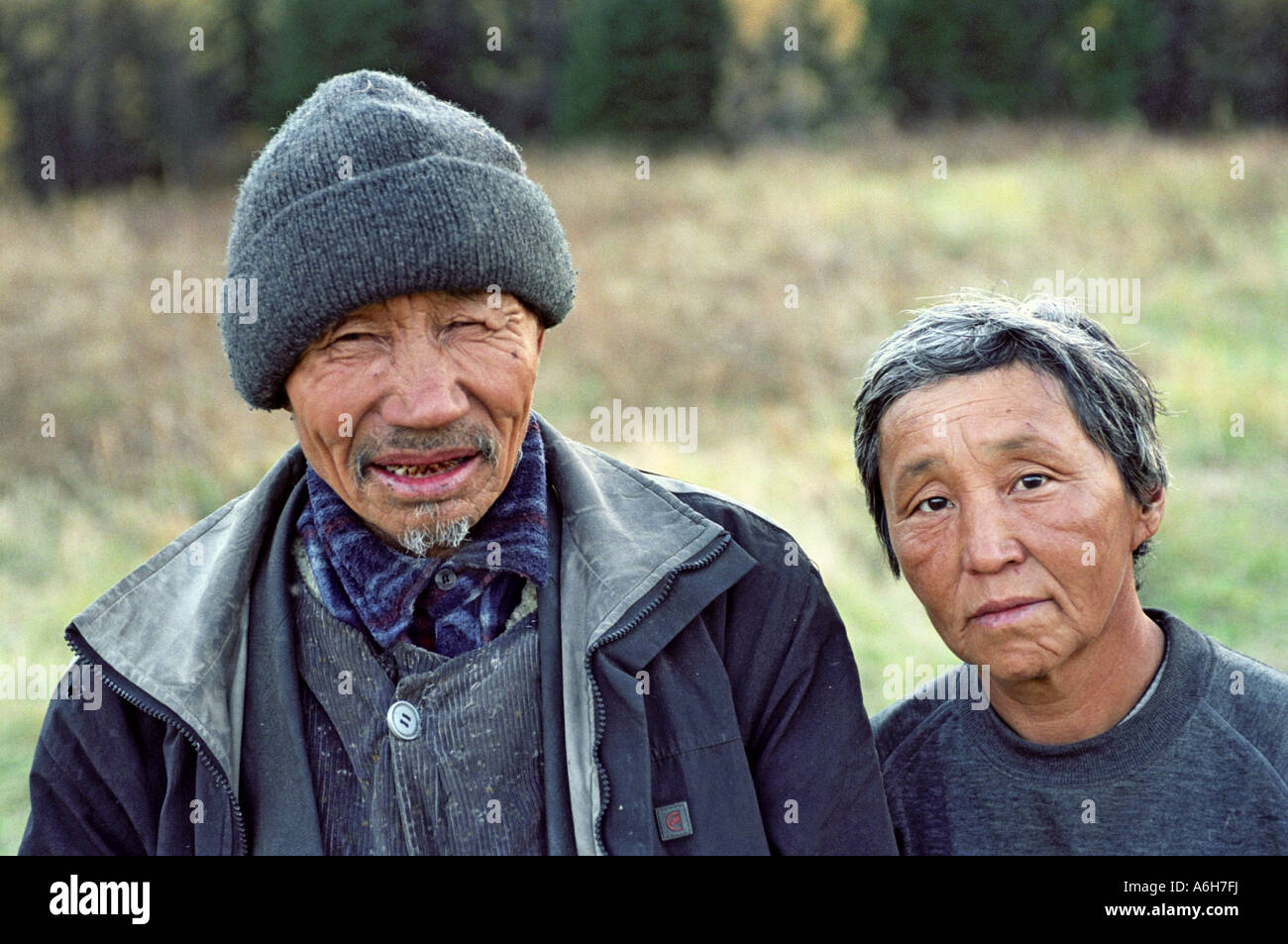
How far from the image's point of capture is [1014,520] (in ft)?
7.88

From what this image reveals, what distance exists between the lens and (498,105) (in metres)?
23.8

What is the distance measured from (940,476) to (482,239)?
3.24ft

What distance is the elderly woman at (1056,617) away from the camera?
2.39m

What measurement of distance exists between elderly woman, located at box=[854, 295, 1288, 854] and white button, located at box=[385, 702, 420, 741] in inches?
39.8

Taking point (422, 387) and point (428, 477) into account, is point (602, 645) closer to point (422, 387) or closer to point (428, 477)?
point (428, 477)

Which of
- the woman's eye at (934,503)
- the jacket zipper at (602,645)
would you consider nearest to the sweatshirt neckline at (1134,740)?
the woman's eye at (934,503)

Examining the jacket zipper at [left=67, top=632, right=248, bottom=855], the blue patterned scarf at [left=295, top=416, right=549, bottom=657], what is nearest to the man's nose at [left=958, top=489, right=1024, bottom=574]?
the blue patterned scarf at [left=295, top=416, right=549, bottom=657]

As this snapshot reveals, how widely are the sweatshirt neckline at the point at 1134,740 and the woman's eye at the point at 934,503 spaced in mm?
499

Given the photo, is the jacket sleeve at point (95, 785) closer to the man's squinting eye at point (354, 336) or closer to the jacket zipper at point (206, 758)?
the jacket zipper at point (206, 758)

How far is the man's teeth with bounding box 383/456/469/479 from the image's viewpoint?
7.56 feet

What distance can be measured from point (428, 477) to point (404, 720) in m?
0.43

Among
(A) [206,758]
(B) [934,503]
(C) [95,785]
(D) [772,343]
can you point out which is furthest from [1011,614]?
(D) [772,343]

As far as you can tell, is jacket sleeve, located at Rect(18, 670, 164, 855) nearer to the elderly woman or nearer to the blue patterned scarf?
the blue patterned scarf

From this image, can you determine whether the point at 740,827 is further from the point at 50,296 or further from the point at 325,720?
the point at 50,296
